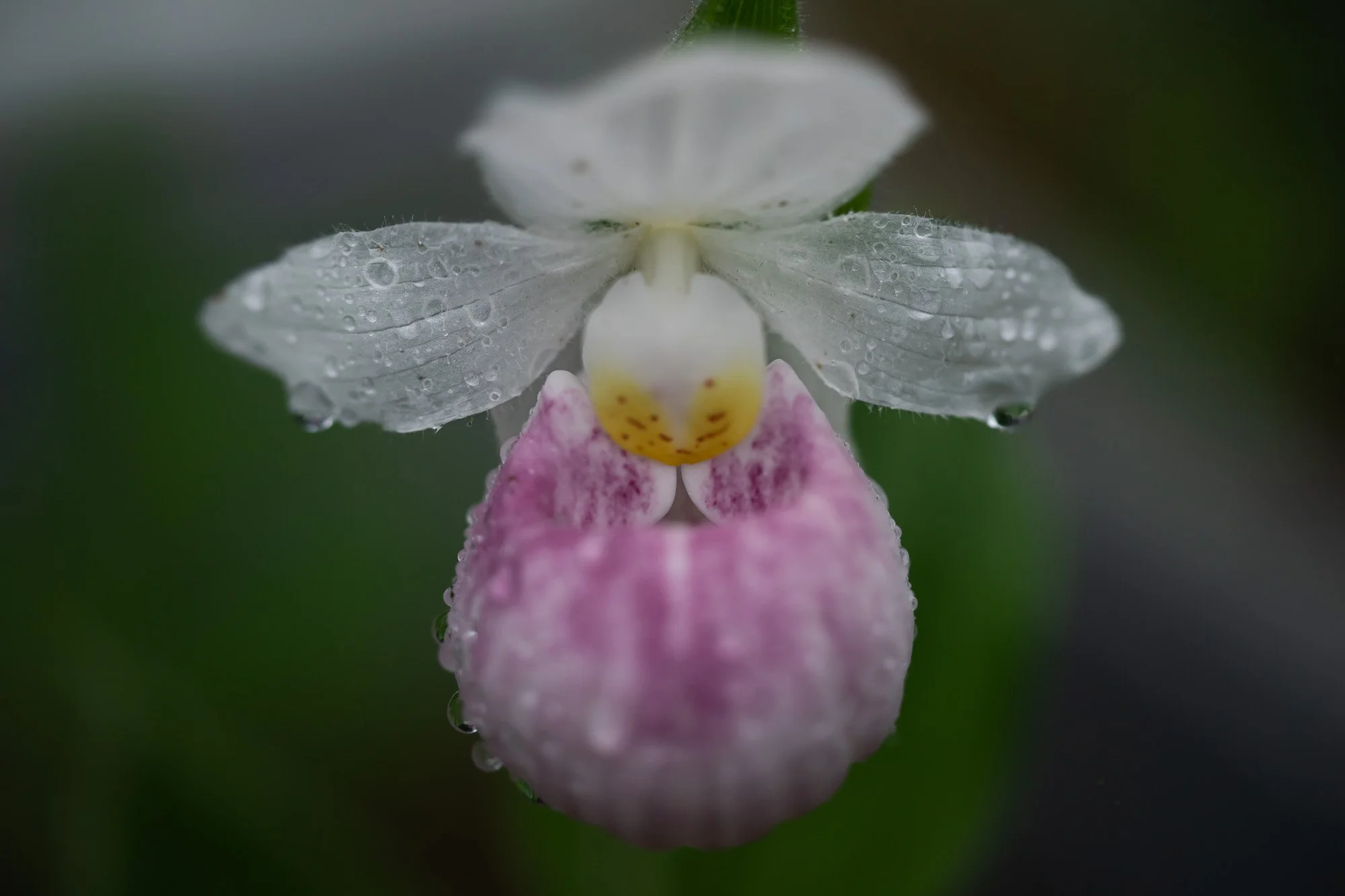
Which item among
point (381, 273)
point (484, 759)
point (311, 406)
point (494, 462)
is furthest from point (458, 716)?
point (494, 462)

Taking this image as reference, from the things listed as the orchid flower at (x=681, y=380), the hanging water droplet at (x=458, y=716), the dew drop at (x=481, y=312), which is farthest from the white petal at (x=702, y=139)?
the hanging water droplet at (x=458, y=716)

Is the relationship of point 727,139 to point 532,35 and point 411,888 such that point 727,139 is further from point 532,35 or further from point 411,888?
point 532,35

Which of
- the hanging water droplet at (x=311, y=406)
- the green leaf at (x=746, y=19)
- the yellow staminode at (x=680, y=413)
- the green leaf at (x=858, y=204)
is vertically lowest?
the yellow staminode at (x=680, y=413)

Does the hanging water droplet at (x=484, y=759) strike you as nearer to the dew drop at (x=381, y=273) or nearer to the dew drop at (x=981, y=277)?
the dew drop at (x=381, y=273)

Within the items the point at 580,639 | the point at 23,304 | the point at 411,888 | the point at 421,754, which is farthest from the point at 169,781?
the point at 23,304

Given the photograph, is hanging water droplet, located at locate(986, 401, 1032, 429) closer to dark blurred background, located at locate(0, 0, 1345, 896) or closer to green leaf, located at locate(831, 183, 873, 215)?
green leaf, located at locate(831, 183, 873, 215)

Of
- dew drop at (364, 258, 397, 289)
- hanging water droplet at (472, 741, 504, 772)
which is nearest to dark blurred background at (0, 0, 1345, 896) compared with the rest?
hanging water droplet at (472, 741, 504, 772)
